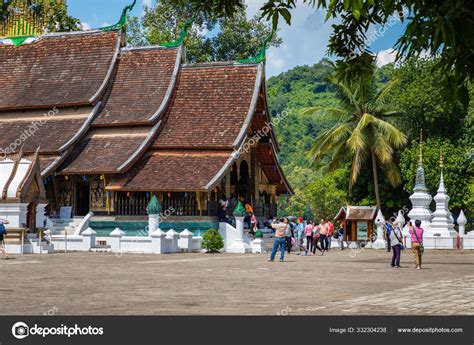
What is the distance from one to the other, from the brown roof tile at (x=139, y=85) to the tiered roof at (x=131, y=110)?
0.04 m

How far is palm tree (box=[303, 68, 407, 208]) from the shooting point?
144ft

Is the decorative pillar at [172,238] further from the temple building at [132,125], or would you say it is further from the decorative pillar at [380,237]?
the decorative pillar at [380,237]

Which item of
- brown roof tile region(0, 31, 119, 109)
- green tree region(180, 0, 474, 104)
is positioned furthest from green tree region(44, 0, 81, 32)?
green tree region(180, 0, 474, 104)

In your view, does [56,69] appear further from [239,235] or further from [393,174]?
[393,174]

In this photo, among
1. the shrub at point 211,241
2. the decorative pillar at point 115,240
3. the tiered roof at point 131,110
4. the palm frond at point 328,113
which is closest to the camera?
the decorative pillar at point 115,240

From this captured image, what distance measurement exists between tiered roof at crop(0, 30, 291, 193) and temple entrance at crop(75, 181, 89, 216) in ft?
4.36

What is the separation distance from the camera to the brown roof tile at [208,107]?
3450 cm

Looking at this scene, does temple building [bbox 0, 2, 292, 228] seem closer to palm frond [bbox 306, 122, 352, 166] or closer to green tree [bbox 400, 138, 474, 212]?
palm frond [bbox 306, 122, 352, 166]

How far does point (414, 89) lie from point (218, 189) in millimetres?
15230

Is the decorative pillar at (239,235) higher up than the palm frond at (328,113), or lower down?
lower down

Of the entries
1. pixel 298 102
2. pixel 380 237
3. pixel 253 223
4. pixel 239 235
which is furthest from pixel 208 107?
pixel 298 102

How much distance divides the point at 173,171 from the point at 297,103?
89.2 metres

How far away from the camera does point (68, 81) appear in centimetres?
3747

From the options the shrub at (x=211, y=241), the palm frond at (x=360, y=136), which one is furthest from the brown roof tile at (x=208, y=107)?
the palm frond at (x=360, y=136)
